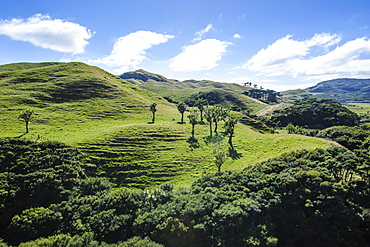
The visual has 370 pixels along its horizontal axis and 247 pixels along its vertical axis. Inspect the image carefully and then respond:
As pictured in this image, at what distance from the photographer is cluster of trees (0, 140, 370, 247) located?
133ft

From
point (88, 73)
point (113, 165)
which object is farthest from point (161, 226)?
point (88, 73)

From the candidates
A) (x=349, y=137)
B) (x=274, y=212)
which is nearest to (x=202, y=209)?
(x=274, y=212)

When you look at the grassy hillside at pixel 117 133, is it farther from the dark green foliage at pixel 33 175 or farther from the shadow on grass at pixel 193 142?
the dark green foliage at pixel 33 175

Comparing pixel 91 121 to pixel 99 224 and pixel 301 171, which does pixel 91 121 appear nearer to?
pixel 99 224

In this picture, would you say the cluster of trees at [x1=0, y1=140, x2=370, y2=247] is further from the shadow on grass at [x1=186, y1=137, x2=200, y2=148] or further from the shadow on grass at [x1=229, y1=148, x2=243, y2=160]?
the shadow on grass at [x1=186, y1=137, x2=200, y2=148]

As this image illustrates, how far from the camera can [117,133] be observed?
88.9 m

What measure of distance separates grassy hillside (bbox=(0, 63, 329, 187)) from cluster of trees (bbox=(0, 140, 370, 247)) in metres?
16.1

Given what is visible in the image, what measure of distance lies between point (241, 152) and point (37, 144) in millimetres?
78147

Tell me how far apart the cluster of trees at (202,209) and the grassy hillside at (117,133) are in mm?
16133

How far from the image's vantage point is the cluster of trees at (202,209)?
133ft

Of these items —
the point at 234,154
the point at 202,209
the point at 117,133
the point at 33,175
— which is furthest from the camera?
the point at 117,133

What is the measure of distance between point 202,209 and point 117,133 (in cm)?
5860

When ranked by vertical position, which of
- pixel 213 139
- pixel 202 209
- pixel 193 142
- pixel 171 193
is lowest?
pixel 171 193

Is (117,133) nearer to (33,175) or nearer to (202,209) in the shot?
(33,175)
